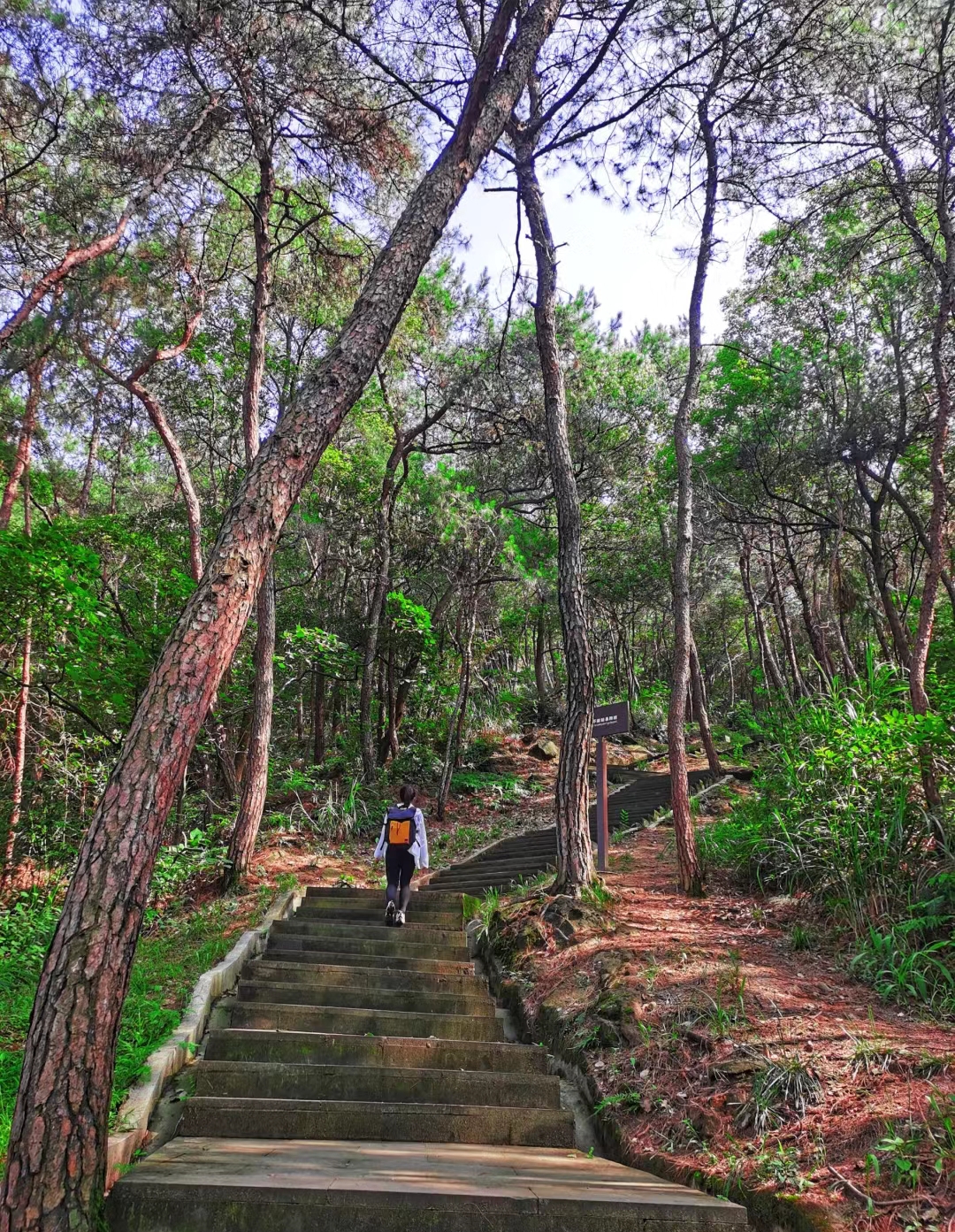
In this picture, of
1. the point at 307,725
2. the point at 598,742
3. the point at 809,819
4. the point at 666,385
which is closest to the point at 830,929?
the point at 809,819

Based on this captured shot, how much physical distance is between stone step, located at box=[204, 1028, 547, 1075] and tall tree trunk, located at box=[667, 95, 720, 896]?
11.1 feet

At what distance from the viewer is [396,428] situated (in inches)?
528

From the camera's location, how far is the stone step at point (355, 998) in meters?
5.09

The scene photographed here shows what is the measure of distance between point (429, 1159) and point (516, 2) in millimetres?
7827

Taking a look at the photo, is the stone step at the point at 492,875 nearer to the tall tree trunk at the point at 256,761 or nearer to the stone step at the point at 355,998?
the tall tree trunk at the point at 256,761

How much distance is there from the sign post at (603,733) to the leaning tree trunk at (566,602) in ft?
1.96

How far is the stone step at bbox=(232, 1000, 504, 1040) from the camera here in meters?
4.63

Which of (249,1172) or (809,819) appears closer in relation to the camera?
(249,1172)

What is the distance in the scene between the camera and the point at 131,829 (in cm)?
297

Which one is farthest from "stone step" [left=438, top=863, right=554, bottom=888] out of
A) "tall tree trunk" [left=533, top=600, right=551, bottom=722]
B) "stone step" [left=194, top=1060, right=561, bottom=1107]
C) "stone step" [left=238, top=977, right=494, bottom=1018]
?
"tall tree trunk" [left=533, top=600, right=551, bottom=722]

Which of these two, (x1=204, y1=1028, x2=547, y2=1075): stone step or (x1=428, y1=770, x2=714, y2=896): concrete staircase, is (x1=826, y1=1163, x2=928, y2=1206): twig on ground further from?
(x1=428, y1=770, x2=714, y2=896): concrete staircase

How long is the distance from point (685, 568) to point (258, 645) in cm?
586

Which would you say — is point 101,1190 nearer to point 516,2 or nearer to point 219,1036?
point 219,1036

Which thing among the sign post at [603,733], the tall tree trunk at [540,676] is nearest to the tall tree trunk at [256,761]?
the sign post at [603,733]
